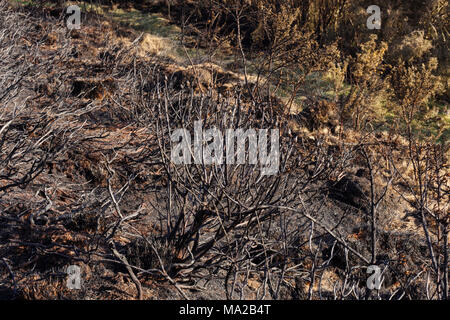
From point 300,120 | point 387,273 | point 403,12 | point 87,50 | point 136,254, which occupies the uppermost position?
point 403,12

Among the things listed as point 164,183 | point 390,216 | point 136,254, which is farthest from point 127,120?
point 390,216

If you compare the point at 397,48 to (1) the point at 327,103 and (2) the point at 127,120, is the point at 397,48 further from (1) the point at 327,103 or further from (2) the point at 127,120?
(2) the point at 127,120

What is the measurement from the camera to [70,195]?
17.6ft

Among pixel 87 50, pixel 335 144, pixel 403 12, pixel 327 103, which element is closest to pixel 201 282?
pixel 335 144

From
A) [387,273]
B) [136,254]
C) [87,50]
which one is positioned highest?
[87,50]

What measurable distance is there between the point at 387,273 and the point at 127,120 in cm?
442

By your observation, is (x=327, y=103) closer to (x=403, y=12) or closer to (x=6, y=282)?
(x=403, y=12)

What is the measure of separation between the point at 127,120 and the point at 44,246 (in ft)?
10.9

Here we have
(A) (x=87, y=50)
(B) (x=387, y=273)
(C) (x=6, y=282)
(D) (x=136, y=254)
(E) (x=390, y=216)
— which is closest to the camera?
(C) (x=6, y=282)

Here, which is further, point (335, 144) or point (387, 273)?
point (335, 144)

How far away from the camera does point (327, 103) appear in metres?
8.70

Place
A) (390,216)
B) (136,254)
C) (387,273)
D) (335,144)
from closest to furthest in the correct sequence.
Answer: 1. (136,254)
2. (387,273)
3. (390,216)
4. (335,144)

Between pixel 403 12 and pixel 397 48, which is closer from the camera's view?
pixel 397 48

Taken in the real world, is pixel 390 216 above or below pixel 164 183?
below
